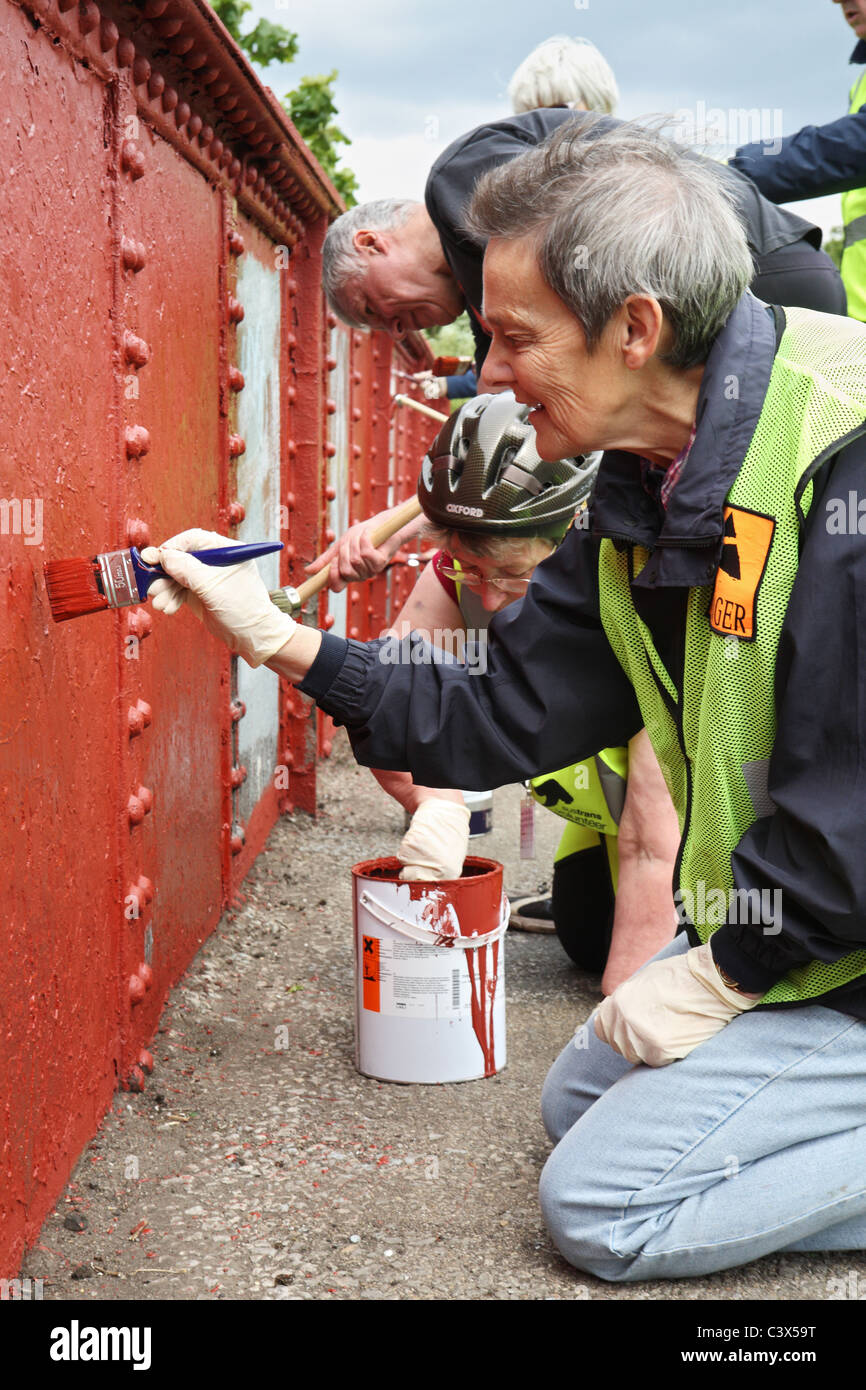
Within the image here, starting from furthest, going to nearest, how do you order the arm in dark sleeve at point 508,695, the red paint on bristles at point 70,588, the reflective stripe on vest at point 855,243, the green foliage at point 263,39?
the green foliage at point 263,39 → the reflective stripe on vest at point 855,243 → the arm in dark sleeve at point 508,695 → the red paint on bristles at point 70,588

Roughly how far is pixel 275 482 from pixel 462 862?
2.46 m

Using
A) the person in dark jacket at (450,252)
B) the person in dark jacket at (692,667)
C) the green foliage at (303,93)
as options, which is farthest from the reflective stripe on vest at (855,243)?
the green foliage at (303,93)

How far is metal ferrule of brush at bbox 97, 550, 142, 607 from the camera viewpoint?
2477 millimetres

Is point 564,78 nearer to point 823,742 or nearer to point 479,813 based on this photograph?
point 823,742

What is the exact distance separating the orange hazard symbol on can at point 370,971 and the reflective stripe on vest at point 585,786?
0.81 m

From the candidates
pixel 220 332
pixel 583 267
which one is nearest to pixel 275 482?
pixel 220 332

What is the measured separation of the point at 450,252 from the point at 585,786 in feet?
5.03

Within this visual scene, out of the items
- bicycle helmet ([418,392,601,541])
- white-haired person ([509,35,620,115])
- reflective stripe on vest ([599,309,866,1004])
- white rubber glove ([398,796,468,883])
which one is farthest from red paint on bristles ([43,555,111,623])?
white-haired person ([509,35,620,115])

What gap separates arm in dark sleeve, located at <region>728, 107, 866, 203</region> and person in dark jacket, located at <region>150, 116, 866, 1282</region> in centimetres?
171

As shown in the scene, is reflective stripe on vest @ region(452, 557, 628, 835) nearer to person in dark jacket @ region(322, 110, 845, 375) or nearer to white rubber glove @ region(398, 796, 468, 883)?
white rubber glove @ region(398, 796, 468, 883)

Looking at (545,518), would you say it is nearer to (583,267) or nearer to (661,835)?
(661,835)

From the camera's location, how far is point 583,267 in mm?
2238

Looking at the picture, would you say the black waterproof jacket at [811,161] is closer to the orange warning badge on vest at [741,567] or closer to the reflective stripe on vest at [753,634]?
the reflective stripe on vest at [753,634]

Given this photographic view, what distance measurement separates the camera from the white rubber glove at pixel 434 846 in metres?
3.48
